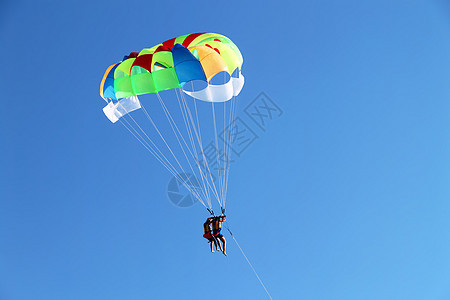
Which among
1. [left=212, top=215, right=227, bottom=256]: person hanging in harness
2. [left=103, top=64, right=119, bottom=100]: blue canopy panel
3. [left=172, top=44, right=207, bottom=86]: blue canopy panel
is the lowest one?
[left=212, top=215, right=227, bottom=256]: person hanging in harness

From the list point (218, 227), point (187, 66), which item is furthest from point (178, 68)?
point (218, 227)

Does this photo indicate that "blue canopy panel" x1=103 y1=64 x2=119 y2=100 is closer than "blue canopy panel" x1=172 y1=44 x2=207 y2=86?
No

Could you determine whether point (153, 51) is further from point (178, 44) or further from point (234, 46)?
point (234, 46)

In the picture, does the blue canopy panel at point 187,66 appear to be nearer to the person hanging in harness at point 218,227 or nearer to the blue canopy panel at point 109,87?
the blue canopy panel at point 109,87

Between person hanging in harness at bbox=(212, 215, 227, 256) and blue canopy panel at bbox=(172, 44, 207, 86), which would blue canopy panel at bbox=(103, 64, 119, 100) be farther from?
person hanging in harness at bbox=(212, 215, 227, 256)

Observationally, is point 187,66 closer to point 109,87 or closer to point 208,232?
point 109,87

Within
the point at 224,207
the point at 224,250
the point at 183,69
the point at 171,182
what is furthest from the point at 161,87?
the point at 171,182

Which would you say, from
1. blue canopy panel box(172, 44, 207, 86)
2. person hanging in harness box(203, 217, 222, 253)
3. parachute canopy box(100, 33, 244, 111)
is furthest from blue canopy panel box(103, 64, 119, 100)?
person hanging in harness box(203, 217, 222, 253)

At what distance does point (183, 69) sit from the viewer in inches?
445

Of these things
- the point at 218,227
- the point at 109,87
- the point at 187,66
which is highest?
the point at 109,87

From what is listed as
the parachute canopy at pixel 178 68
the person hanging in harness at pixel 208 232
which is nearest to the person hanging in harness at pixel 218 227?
the person hanging in harness at pixel 208 232

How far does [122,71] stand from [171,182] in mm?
9863

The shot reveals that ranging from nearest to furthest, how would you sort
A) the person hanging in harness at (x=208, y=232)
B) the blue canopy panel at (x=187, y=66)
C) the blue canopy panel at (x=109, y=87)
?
the blue canopy panel at (x=187, y=66), the person hanging in harness at (x=208, y=232), the blue canopy panel at (x=109, y=87)

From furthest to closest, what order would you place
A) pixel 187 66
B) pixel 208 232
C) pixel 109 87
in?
pixel 109 87 → pixel 208 232 → pixel 187 66
